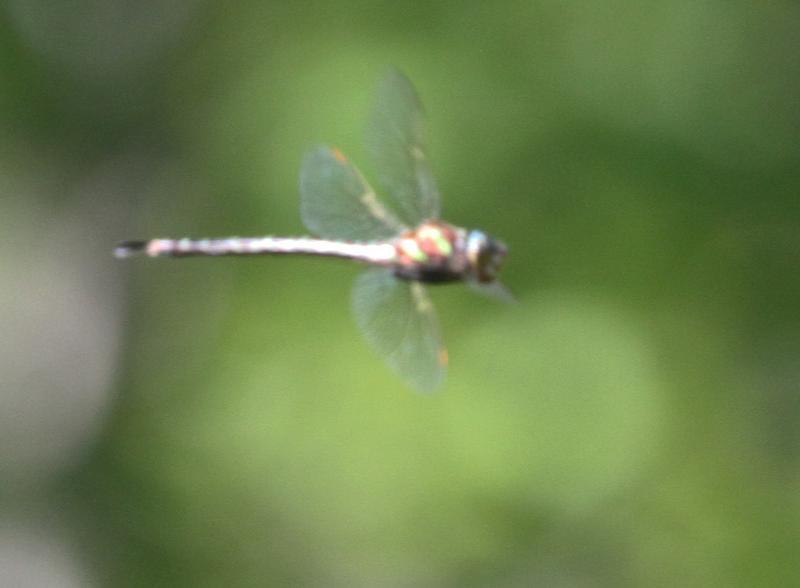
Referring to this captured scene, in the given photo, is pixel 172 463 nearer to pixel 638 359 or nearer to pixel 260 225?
pixel 260 225

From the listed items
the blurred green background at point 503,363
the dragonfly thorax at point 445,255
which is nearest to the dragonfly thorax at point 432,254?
the dragonfly thorax at point 445,255

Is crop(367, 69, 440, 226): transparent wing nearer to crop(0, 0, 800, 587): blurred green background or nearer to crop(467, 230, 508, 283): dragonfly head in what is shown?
crop(467, 230, 508, 283): dragonfly head

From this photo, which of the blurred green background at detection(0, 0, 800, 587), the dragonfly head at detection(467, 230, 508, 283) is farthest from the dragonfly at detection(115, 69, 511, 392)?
the blurred green background at detection(0, 0, 800, 587)

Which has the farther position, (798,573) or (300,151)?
(300,151)

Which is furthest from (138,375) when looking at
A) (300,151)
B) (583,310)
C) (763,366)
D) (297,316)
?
(763,366)

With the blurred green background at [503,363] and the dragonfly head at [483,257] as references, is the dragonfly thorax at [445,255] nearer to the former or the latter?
the dragonfly head at [483,257]

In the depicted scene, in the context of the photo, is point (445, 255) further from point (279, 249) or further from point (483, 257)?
point (279, 249)

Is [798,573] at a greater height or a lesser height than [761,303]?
lesser
